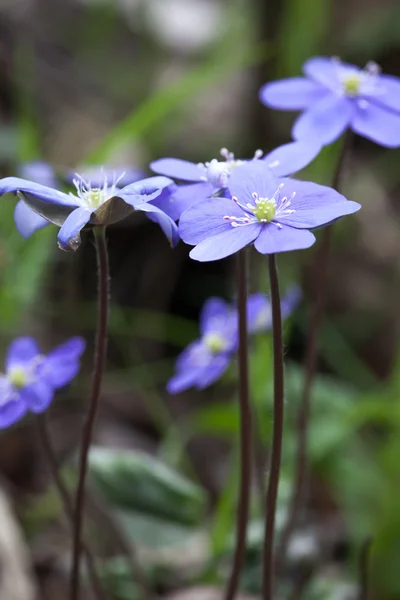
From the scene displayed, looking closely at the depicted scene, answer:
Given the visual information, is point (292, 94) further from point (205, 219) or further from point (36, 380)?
point (36, 380)

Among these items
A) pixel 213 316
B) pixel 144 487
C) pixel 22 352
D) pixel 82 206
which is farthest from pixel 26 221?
pixel 144 487

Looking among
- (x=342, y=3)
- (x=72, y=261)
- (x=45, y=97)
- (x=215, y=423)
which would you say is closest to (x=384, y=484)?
(x=215, y=423)

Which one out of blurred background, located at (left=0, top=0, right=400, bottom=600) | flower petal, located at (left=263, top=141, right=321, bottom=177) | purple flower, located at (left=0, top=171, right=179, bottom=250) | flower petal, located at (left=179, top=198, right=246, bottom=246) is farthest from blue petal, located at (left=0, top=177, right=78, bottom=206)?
blurred background, located at (left=0, top=0, right=400, bottom=600)

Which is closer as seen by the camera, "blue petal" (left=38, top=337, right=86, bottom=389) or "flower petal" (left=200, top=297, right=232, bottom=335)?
"blue petal" (left=38, top=337, right=86, bottom=389)

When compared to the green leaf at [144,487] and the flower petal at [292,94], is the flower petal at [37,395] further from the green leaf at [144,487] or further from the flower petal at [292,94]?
the flower petal at [292,94]

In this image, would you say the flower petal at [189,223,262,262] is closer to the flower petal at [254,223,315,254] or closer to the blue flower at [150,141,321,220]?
the flower petal at [254,223,315,254]

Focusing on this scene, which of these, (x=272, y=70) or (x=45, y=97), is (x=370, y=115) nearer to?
(x=272, y=70)

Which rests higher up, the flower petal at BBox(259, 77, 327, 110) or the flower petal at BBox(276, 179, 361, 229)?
the flower petal at BBox(259, 77, 327, 110)

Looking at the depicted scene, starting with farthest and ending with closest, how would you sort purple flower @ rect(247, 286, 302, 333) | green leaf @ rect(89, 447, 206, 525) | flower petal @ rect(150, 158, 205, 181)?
green leaf @ rect(89, 447, 206, 525) < purple flower @ rect(247, 286, 302, 333) < flower petal @ rect(150, 158, 205, 181)
